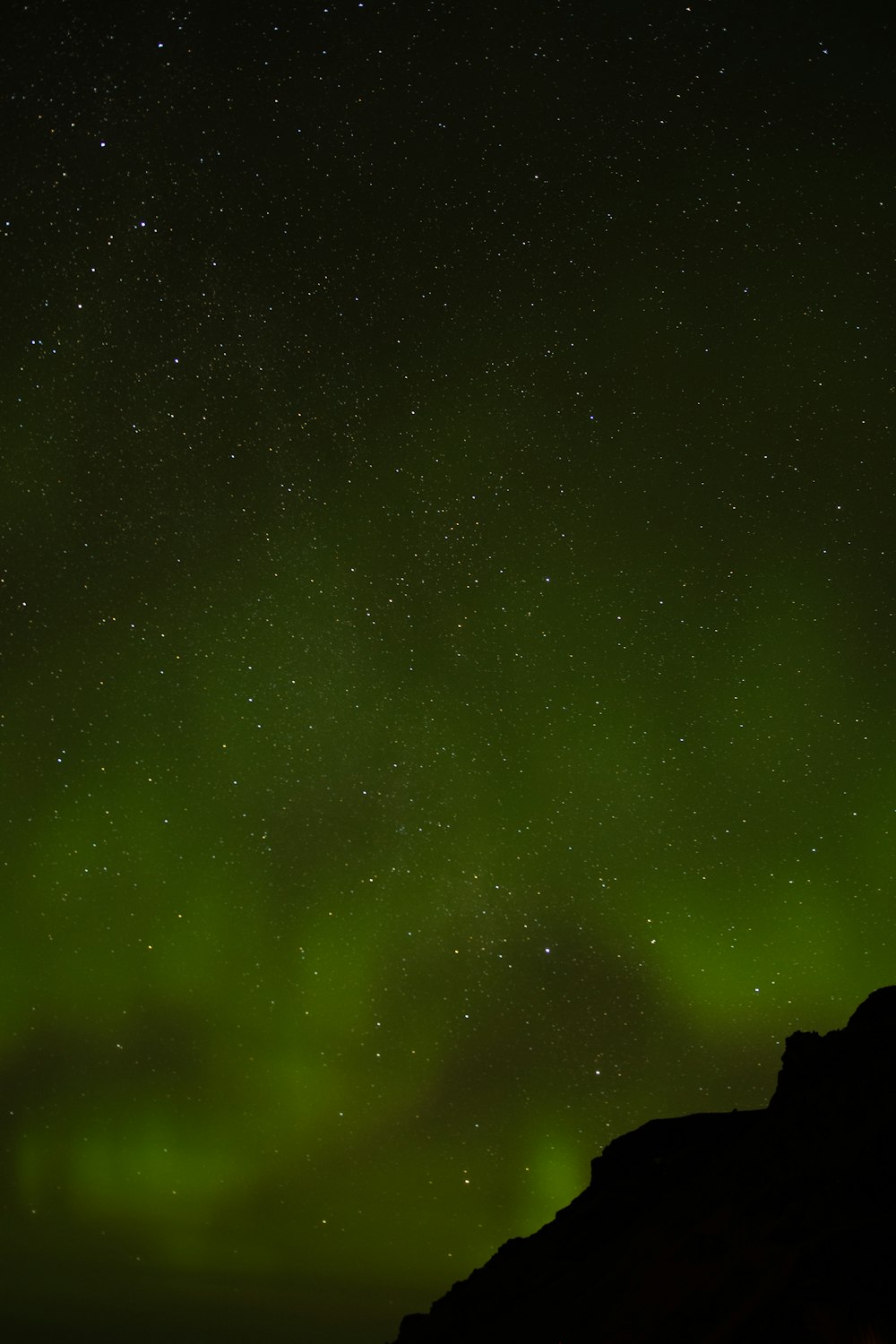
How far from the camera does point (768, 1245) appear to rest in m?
15.1

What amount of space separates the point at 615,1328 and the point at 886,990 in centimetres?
724

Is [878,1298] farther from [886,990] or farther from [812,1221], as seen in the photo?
[886,990]

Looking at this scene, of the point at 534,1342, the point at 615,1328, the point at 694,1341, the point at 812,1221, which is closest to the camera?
the point at 694,1341

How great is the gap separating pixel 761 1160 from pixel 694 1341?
519 cm

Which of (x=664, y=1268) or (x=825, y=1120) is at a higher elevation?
(x=825, y=1120)

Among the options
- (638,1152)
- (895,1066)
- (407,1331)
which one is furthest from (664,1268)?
(638,1152)

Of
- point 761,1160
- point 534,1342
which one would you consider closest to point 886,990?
point 761,1160

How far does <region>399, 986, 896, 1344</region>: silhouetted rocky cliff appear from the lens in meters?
12.6

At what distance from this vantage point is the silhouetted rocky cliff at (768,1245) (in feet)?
41.5

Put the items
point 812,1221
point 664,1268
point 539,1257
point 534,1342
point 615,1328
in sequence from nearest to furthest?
point 812,1221 < point 615,1328 < point 664,1268 < point 534,1342 < point 539,1257

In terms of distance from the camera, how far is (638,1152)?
32531mm

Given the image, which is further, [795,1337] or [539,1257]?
[539,1257]

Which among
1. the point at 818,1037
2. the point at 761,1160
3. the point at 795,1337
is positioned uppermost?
the point at 818,1037

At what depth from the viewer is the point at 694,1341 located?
13531mm
